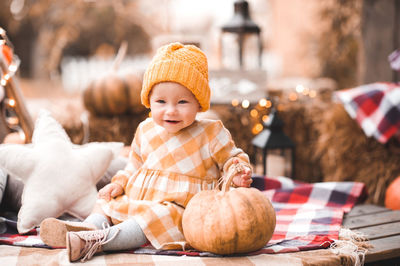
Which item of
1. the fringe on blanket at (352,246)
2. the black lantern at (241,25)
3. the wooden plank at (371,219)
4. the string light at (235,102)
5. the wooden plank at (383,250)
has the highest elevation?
the black lantern at (241,25)

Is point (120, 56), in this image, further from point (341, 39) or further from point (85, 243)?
point (341, 39)

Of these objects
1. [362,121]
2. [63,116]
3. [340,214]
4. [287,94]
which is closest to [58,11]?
[63,116]

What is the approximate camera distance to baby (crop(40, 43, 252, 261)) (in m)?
1.65

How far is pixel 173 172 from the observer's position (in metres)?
1.81

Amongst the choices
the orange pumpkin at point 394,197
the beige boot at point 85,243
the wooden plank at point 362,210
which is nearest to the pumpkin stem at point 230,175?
the beige boot at point 85,243

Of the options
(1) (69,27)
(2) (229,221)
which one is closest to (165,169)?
(2) (229,221)

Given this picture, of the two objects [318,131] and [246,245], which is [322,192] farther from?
[318,131]

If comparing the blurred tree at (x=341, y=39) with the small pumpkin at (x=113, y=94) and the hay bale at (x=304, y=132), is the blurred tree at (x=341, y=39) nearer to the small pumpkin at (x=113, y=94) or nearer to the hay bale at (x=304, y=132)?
the hay bale at (x=304, y=132)

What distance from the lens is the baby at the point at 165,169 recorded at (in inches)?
65.1

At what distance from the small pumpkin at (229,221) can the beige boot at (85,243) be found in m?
0.31

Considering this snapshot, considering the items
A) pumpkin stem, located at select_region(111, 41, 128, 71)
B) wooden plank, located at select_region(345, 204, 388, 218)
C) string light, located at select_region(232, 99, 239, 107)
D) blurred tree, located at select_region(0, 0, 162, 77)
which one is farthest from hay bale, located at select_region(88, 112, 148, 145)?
blurred tree, located at select_region(0, 0, 162, 77)

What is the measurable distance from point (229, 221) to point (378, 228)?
0.91m

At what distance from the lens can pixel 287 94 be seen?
4.17 metres

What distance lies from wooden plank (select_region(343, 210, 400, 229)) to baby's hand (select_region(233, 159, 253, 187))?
67 cm
